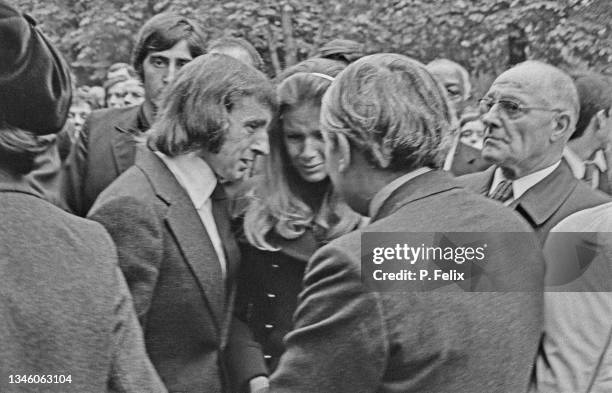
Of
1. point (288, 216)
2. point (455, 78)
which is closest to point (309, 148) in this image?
point (288, 216)

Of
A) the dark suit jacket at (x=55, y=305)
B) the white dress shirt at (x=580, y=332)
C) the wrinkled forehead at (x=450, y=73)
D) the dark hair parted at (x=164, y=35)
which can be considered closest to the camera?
the dark suit jacket at (x=55, y=305)

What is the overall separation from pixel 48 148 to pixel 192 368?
1.86 feet

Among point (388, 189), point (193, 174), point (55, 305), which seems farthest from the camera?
point (193, 174)

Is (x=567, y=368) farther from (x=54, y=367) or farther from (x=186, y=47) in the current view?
(x=186, y=47)

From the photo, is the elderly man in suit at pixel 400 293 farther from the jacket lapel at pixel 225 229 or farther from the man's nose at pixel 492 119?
the man's nose at pixel 492 119

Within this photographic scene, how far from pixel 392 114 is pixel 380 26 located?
2.79 feet

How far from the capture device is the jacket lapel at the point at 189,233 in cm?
186

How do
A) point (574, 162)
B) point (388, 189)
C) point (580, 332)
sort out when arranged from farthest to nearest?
1. point (574, 162)
2. point (580, 332)
3. point (388, 189)

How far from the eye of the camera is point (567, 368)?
1.79 metres

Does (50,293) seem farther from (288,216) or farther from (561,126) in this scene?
(561,126)

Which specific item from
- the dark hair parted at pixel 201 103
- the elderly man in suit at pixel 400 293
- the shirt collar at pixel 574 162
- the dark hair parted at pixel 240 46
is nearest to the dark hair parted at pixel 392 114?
the elderly man in suit at pixel 400 293

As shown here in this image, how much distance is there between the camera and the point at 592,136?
2.21 meters

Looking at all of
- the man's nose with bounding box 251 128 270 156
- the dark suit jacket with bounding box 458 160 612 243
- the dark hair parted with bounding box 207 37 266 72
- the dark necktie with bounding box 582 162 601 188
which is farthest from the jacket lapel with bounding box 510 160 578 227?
the dark hair parted with bounding box 207 37 266 72

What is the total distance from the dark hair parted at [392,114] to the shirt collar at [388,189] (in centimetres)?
1
